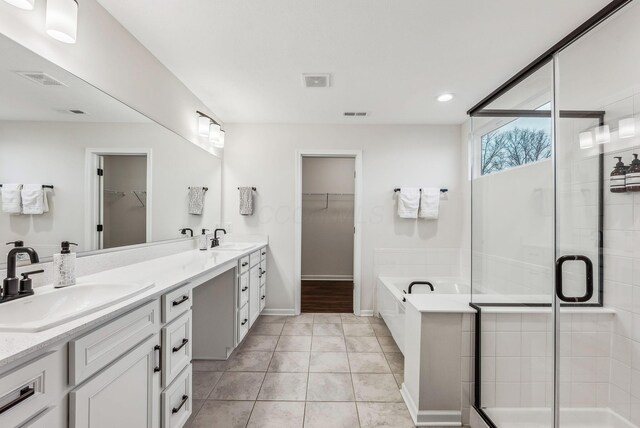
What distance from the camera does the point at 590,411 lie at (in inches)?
51.8

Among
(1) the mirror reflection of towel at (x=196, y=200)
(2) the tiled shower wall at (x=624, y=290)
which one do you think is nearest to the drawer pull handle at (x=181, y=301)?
(1) the mirror reflection of towel at (x=196, y=200)

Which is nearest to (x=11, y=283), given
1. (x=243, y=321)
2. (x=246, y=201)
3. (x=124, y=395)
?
(x=124, y=395)

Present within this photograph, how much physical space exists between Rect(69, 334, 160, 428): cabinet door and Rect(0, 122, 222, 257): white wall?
2.37 feet

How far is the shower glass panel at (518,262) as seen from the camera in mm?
1375

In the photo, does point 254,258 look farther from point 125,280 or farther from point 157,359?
point 157,359

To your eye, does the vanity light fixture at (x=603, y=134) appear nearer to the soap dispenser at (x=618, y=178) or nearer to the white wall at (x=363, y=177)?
the soap dispenser at (x=618, y=178)

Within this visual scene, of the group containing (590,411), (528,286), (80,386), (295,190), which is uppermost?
(295,190)

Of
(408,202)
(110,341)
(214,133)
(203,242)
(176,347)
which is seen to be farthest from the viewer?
(408,202)

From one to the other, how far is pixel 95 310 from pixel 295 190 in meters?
2.55

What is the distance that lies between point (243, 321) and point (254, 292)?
0.38 meters

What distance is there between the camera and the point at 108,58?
1.59m

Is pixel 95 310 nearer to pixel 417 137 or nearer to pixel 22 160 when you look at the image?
pixel 22 160

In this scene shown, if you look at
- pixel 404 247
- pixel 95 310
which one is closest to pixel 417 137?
pixel 404 247

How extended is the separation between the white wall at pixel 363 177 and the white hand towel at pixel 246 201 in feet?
0.38
